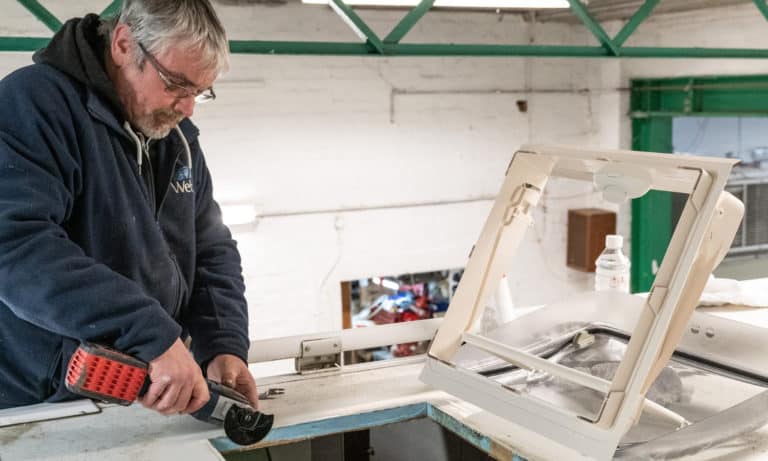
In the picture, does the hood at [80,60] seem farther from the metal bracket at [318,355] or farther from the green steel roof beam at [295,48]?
the green steel roof beam at [295,48]

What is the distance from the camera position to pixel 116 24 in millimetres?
1470

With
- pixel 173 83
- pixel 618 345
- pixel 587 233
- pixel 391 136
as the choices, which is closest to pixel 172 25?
pixel 173 83

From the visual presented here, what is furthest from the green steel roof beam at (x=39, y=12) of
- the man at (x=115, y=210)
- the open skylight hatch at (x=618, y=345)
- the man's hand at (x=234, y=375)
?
the open skylight hatch at (x=618, y=345)

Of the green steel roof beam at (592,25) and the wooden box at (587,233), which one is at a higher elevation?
the green steel roof beam at (592,25)

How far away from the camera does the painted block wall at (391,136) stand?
585cm

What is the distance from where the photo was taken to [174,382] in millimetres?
1298

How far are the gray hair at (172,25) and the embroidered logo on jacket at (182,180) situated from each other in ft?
0.85

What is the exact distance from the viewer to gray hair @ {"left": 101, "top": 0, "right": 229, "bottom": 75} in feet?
4.59

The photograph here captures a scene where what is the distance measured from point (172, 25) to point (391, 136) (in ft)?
16.3

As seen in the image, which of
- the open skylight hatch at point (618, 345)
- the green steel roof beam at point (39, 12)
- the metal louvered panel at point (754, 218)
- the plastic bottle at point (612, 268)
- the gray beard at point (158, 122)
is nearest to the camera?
the open skylight hatch at point (618, 345)

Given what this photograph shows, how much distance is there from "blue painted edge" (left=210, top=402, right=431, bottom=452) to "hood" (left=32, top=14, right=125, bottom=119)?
68 centimetres

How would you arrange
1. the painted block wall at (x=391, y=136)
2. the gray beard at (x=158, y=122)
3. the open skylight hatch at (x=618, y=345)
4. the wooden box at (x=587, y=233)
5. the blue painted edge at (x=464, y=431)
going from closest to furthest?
1. the open skylight hatch at (x=618, y=345)
2. the blue painted edge at (x=464, y=431)
3. the gray beard at (x=158, y=122)
4. the painted block wall at (x=391, y=136)
5. the wooden box at (x=587, y=233)

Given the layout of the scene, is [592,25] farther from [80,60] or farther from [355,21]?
[80,60]

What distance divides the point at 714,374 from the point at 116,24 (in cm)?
142
